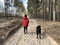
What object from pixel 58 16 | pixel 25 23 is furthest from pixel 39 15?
pixel 25 23

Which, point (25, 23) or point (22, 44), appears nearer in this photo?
point (22, 44)

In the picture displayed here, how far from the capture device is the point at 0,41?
16188 millimetres

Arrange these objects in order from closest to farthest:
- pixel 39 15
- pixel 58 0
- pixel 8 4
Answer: pixel 58 0, pixel 39 15, pixel 8 4

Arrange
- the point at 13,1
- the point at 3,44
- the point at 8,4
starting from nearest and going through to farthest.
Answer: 1. the point at 3,44
2. the point at 8,4
3. the point at 13,1

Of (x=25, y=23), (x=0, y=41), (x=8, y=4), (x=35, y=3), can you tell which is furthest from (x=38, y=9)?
(x=0, y=41)

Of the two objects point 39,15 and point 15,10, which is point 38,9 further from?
point 15,10

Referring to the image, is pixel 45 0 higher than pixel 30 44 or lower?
higher

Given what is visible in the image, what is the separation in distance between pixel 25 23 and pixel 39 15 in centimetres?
6204

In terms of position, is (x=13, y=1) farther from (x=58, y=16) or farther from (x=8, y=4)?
(x=58, y=16)

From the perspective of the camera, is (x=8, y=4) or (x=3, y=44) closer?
(x=3, y=44)

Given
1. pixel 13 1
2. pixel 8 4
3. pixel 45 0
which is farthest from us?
pixel 13 1

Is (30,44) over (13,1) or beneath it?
beneath

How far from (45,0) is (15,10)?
5792 cm

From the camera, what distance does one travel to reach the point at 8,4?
99438mm
